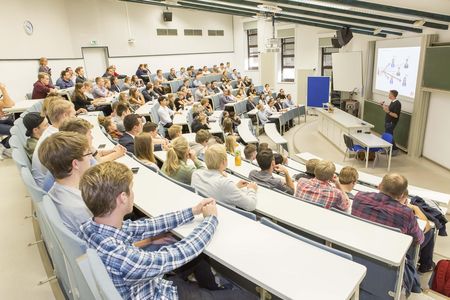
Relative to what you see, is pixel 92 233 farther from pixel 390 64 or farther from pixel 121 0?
pixel 121 0

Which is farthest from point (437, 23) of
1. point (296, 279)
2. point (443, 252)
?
point (296, 279)

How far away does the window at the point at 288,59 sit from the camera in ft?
47.4

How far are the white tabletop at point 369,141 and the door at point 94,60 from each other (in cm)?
926

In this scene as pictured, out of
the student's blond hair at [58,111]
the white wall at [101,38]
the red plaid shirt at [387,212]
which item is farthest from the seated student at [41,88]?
the red plaid shirt at [387,212]

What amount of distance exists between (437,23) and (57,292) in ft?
25.9

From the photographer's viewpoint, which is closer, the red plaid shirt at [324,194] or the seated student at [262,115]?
the red plaid shirt at [324,194]

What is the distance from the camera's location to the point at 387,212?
102 inches

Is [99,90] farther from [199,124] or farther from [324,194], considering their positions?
[324,194]

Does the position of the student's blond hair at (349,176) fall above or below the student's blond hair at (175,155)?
below

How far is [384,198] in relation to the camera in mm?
2666

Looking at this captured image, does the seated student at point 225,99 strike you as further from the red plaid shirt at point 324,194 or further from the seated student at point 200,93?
the red plaid shirt at point 324,194

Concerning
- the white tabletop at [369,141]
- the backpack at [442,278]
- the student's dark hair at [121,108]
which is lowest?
the backpack at [442,278]

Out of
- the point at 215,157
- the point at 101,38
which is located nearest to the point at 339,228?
the point at 215,157

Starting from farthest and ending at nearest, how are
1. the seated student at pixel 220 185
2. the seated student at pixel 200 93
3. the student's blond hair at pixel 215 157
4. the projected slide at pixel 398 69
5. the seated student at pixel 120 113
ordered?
the seated student at pixel 200 93 < the projected slide at pixel 398 69 < the seated student at pixel 120 113 < the student's blond hair at pixel 215 157 < the seated student at pixel 220 185
